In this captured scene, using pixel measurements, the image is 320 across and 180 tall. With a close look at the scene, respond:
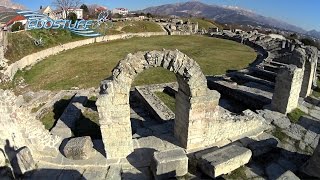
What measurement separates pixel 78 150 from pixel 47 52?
2218 cm

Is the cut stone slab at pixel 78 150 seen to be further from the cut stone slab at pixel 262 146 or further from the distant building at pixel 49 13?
the distant building at pixel 49 13

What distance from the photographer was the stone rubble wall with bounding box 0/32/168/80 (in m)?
19.4

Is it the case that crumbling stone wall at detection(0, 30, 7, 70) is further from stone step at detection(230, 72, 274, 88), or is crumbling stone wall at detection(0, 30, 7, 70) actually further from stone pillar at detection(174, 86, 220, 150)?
stone step at detection(230, 72, 274, 88)

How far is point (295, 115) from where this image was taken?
1093cm

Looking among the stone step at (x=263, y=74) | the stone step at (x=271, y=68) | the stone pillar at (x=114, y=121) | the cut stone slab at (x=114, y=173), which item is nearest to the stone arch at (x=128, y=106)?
the stone pillar at (x=114, y=121)

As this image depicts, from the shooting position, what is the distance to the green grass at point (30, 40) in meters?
23.2

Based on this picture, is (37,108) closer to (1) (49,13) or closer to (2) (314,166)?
(2) (314,166)

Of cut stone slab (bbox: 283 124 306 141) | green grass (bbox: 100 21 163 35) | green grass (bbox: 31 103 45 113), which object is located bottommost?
green grass (bbox: 31 103 45 113)

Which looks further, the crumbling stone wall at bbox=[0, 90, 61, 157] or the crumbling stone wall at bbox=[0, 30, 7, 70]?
the crumbling stone wall at bbox=[0, 30, 7, 70]

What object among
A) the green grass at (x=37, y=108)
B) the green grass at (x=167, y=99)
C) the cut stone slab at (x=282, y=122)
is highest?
the cut stone slab at (x=282, y=122)

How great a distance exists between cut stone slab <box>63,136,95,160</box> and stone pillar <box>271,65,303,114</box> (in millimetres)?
8028

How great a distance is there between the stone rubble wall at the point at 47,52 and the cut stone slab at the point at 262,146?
16946 mm

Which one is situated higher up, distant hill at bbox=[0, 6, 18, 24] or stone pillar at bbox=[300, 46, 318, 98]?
distant hill at bbox=[0, 6, 18, 24]

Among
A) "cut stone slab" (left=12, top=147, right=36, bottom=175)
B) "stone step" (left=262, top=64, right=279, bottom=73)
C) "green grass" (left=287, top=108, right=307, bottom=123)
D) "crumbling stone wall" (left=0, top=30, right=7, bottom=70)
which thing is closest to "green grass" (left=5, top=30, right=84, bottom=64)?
"crumbling stone wall" (left=0, top=30, right=7, bottom=70)
